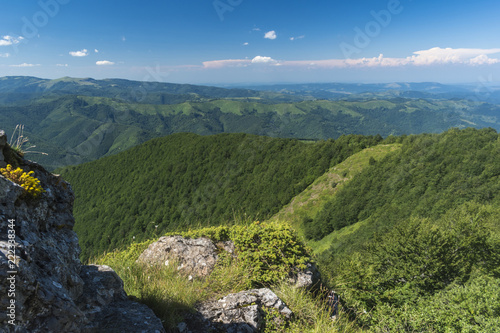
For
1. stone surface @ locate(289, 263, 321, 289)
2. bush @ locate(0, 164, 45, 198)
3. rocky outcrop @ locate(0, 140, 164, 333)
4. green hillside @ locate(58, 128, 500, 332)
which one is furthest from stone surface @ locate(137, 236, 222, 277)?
bush @ locate(0, 164, 45, 198)

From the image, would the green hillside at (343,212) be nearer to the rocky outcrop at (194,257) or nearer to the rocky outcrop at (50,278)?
the rocky outcrop at (194,257)

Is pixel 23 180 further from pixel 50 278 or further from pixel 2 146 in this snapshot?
pixel 50 278

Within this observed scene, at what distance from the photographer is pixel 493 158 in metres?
56.5

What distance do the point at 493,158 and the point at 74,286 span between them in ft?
264

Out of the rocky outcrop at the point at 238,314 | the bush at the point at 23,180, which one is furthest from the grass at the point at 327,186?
the bush at the point at 23,180

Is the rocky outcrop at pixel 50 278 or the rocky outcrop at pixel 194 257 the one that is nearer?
the rocky outcrop at pixel 50 278

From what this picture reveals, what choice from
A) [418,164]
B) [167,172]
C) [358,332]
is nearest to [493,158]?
[418,164]

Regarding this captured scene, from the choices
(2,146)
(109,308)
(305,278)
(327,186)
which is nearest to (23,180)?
(2,146)

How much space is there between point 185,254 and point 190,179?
380 ft

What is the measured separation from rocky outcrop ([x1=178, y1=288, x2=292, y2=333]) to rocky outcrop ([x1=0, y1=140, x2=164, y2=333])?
93cm

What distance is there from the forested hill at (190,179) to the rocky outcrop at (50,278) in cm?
7667

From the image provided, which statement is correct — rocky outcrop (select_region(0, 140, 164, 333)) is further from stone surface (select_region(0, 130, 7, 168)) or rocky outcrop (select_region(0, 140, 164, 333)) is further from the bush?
stone surface (select_region(0, 130, 7, 168))

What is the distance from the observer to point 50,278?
9.87 feet

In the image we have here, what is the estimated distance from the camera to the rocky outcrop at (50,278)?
241cm
